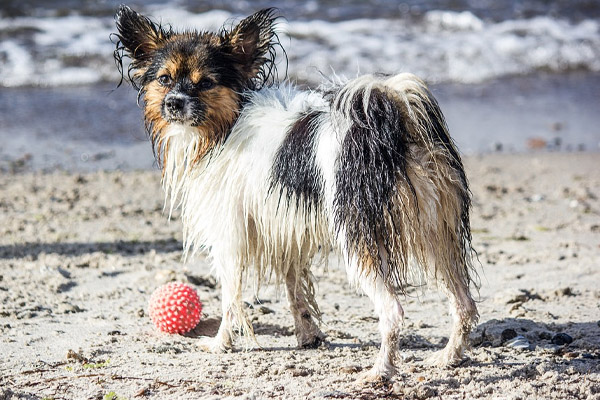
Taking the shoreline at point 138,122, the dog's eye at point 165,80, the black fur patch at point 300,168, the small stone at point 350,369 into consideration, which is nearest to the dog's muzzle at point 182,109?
the dog's eye at point 165,80

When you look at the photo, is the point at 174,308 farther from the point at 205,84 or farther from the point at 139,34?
the point at 139,34

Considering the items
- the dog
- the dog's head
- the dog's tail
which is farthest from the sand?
the dog's head

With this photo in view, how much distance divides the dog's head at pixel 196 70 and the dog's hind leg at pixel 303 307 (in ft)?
2.99

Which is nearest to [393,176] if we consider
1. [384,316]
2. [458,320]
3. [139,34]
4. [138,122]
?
[384,316]

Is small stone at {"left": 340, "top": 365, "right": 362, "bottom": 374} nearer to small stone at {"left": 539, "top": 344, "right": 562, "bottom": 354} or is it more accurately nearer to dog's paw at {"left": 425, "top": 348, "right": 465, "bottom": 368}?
dog's paw at {"left": 425, "top": 348, "right": 465, "bottom": 368}

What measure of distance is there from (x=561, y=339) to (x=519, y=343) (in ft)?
0.84

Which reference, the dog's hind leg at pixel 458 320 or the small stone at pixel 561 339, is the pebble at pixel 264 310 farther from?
the small stone at pixel 561 339

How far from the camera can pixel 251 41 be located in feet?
14.4

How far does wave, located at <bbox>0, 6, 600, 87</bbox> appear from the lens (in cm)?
1350

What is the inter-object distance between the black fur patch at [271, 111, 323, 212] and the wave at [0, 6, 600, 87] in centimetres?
886

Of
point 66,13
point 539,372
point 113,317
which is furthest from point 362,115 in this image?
point 66,13

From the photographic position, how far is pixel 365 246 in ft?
12.1

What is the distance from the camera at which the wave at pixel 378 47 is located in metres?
13.5

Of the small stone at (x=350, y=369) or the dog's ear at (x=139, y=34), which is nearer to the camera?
the small stone at (x=350, y=369)
